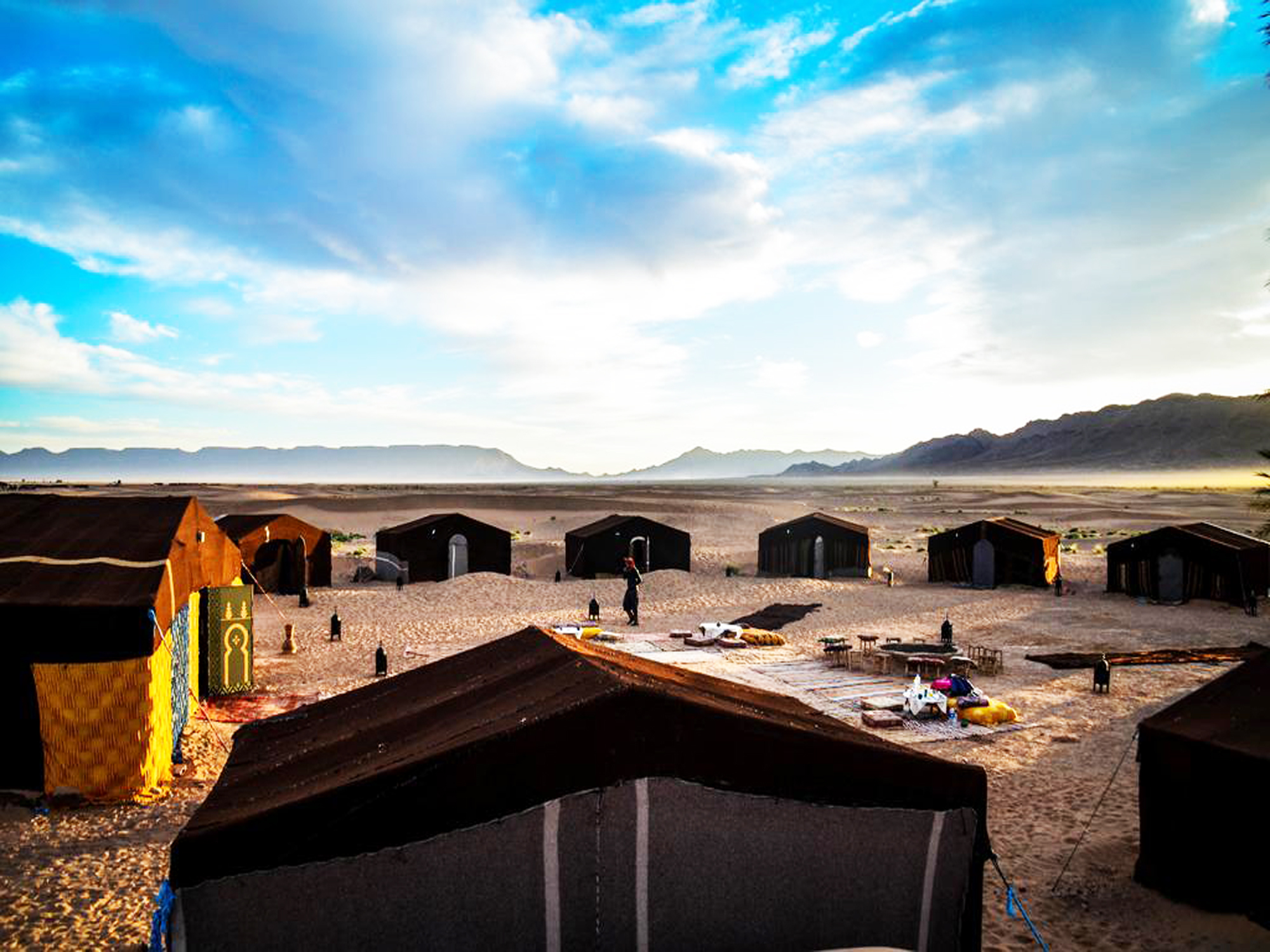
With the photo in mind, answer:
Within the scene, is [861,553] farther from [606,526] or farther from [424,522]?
[424,522]

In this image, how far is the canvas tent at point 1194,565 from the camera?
27.9m

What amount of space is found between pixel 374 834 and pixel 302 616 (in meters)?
22.7

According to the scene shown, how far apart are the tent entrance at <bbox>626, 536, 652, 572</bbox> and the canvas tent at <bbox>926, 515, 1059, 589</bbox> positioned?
41.5 feet

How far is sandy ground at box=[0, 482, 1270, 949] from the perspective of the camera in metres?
8.16

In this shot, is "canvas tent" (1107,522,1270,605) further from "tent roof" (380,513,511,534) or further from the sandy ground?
"tent roof" (380,513,511,534)

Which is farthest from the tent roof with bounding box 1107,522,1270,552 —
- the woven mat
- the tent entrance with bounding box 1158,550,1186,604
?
the woven mat

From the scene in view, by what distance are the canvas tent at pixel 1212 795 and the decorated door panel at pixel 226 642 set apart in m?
14.8

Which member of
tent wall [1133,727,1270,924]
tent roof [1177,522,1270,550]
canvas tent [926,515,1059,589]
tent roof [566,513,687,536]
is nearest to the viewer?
tent wall [1133,727,1270,924]

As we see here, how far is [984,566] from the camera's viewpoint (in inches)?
1320

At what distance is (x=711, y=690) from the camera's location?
6.67 m

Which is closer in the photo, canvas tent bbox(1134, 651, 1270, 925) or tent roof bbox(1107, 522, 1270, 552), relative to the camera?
canvas tent bbox(1134, 651, 1270, 925)

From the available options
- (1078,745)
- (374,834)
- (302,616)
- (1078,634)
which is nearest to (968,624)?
(1078,634)

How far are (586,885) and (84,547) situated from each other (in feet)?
34.3

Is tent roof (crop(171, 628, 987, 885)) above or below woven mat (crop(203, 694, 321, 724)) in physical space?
above
